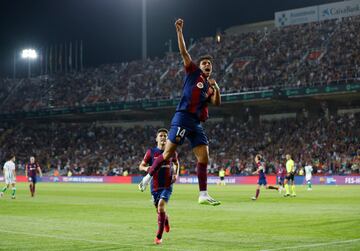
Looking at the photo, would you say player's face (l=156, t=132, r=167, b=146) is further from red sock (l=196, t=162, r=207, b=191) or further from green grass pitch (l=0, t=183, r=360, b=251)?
red sock (l=196, t=162, r=207, b=191)

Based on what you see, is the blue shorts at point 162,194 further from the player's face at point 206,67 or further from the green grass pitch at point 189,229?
the player's face at point 206,67

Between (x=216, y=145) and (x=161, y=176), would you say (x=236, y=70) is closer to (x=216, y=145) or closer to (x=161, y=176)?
(x=216, y=145)

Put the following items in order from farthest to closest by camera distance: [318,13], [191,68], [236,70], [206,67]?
[318,13], [236,70], [206,67], [191,68]

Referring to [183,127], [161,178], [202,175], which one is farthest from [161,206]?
[183,127]

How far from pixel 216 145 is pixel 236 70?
8087 mm

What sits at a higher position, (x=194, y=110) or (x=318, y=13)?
(x=318, y=13)

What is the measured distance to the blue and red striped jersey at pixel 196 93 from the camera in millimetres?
9875

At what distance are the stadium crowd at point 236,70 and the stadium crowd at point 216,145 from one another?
4.32 metres

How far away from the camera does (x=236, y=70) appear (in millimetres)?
61375

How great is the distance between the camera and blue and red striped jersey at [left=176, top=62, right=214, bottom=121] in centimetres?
988

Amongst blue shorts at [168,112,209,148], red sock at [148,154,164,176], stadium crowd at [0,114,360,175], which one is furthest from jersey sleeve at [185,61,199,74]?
stadium crowd at [0,114,360,175]

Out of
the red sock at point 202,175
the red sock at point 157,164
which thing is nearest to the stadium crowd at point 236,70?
the red sock at point 157,164

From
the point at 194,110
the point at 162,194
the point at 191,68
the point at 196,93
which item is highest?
the point at 191,68

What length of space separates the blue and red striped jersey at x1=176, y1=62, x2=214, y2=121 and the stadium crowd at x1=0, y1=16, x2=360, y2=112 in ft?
139
